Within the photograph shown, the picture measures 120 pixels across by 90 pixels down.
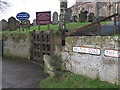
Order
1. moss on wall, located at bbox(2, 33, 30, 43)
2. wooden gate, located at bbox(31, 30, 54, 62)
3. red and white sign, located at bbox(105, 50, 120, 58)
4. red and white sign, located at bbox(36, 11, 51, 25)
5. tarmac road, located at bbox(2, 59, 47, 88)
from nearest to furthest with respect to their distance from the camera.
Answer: red and white sign, located at bbox(105, 50, 120, 58), tarmac road, located at bbox(2, 59, 47, 88), wooden gate, located at bbox(31, 30, 54, 62), red and white sign, located at bbox(36, 11, 51, 25), moss on wall, located at bbox(2, 33, 30, 43)

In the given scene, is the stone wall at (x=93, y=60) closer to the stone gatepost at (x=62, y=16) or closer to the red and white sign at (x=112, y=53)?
the red and white sign at (x=112, y=53)

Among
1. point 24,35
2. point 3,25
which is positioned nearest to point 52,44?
point 24,35

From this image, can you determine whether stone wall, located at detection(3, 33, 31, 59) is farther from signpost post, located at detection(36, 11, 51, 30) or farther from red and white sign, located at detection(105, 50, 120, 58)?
red and white sign, located at detection(105, 50, 120, 58)

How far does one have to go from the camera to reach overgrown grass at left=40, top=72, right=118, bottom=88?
5.56 meters

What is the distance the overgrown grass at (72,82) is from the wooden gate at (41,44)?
2.56m

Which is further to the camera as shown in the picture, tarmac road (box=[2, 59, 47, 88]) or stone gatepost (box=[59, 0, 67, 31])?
stone gatepost (box=[59, 0, 67, 31])

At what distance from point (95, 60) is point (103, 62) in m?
0.40

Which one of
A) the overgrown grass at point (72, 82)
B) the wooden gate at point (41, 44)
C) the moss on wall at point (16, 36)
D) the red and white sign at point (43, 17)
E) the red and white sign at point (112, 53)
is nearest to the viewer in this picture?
the red and white sign at point (112, 53)

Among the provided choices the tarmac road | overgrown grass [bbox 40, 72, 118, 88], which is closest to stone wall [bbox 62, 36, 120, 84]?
overgrown grass [bbox 40, 72, 118, 88]

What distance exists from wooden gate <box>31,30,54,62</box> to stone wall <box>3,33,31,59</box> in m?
0.54

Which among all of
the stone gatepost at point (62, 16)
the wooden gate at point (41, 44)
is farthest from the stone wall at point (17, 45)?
the stone gatepost at point (62, 16)

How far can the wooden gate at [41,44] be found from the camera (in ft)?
31.1

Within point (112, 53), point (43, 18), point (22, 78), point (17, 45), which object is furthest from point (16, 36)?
point (112, 53)

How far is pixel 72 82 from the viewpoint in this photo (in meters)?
6.22
